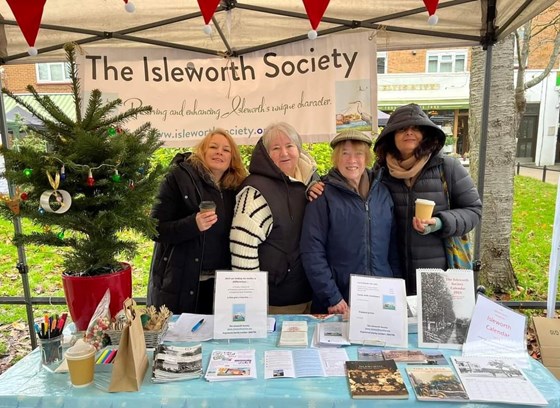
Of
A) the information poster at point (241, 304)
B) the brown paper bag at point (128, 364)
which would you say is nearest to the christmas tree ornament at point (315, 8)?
the information poster at point (241, 304)

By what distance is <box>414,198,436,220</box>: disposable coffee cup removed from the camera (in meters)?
1.92

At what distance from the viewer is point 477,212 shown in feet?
6.98

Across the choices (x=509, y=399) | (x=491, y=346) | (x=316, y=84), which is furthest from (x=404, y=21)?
(x=509, y=399)

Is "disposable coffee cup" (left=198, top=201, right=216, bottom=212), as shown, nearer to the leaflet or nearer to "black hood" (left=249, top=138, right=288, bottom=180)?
"black hood" (left=249, top=138, right=288, bottom=180)

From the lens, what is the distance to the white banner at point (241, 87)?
2.89 metres

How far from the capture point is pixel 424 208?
1.92m

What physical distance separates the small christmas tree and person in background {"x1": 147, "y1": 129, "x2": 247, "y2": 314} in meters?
0.48

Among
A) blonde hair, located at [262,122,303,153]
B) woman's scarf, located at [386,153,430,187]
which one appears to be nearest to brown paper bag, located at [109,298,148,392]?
blonde hair, located at [262,122,303,153]

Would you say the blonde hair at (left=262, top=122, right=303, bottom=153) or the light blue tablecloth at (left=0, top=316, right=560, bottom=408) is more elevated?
the blonde hair at (left=262, top=122, right=303, bottom=153)

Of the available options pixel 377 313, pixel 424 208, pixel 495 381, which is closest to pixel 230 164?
pixel 424 208

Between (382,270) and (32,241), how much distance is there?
1.60 m

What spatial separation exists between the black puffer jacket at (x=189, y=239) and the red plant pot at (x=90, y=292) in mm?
489

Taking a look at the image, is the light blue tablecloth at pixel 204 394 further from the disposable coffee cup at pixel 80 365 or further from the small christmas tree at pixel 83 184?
the small christmas tree at pixel 83 184

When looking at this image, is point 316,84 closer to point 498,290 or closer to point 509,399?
point 509,399
